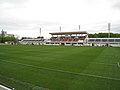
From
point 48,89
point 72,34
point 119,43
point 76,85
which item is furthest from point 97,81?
point 72,34

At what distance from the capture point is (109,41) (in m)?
78.5

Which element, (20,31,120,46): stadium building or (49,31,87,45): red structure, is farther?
(49,31,87,45): red structure

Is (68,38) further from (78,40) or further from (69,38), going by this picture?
(78,40)

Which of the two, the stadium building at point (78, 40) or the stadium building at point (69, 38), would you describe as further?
the stadium building at point (69, 38)

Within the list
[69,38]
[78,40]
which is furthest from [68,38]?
[78,40]

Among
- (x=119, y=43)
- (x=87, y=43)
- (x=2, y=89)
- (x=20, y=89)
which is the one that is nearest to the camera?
(x=2, y=89)

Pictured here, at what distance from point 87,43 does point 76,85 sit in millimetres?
74507

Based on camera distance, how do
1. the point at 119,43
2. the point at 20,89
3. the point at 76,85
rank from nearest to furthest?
the point at 20,89, the point at 76,85, the point at 119,43

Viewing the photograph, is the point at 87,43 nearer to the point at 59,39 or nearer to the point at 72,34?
the point at 72,34

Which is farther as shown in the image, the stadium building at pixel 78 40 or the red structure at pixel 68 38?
the red structure at pixel 68 38

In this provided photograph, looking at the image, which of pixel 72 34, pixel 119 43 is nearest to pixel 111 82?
pixel 119 43

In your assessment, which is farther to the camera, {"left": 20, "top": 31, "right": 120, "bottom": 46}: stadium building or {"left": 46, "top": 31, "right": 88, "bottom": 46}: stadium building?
{"left": 46, "top": 31, "right": 88, "bottom": 46}: stadium building

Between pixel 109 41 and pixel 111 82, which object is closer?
pixel 111 82

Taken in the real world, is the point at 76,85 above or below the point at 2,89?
below
